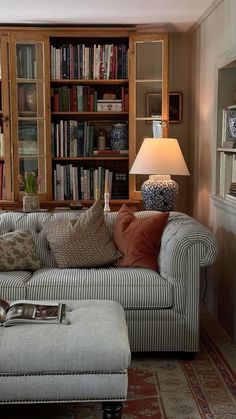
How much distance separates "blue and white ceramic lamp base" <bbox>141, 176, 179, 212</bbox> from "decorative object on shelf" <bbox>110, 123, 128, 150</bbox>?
31.1 inches

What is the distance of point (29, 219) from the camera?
3891 mm

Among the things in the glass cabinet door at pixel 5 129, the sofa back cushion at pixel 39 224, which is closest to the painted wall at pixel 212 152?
the sofa back cushion at pixel 39 224

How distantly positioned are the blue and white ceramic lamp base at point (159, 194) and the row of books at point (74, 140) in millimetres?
778

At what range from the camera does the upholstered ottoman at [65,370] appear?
2.26 m

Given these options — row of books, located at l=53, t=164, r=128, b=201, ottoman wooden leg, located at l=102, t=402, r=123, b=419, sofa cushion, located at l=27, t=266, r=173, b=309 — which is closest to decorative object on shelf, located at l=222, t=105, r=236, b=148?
sofa cushion, located at l=27, t=266, r=173, b=309

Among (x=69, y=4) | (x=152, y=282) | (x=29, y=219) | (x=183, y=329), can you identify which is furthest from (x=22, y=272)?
(x=69, y=4)

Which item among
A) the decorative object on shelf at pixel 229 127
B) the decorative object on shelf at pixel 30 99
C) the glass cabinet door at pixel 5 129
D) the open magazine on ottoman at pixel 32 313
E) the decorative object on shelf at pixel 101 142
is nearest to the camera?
the open magazine on ottoman at pixel 32 313

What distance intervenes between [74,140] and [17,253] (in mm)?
1905

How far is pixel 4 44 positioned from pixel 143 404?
3.42 meters

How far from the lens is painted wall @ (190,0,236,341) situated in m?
3.70

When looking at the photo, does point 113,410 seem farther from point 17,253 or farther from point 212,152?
point 212,152

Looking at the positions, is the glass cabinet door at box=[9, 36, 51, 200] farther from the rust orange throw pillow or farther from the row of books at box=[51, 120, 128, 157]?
the rust orange throw pillow

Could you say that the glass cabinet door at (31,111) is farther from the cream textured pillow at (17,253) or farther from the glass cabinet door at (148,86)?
the cream textured pillow at (17,253)

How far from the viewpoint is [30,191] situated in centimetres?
480
